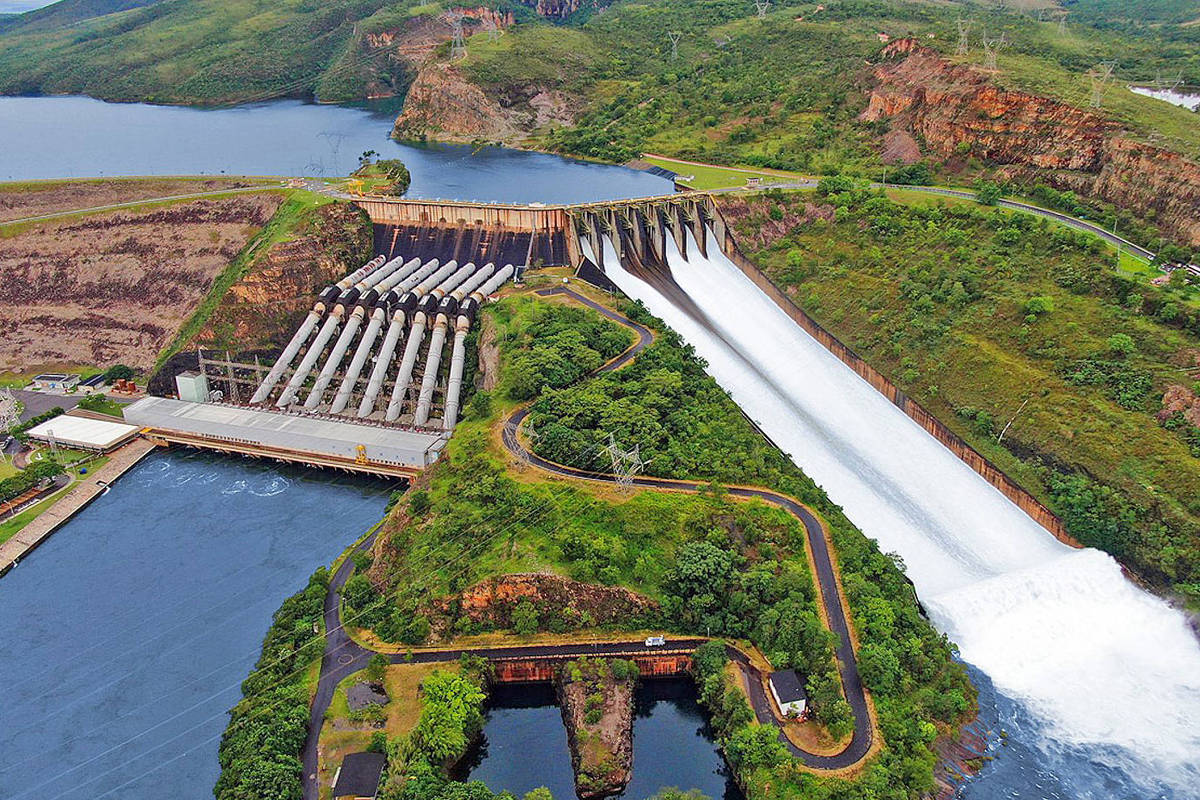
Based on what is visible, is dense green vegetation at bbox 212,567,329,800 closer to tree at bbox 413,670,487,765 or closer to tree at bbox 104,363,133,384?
tree at bbox 413,670,487,765

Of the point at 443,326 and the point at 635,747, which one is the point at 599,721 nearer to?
the point at 635,747

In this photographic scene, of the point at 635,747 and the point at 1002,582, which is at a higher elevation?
→ the point at 1002,582

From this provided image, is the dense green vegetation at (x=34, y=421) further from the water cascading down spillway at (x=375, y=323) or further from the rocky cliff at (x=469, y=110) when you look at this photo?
the rocky cliff at (x=469, y=110)

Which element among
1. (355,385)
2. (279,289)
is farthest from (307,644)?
(279,289)

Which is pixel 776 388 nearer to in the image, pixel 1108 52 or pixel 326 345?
pixel 326 345

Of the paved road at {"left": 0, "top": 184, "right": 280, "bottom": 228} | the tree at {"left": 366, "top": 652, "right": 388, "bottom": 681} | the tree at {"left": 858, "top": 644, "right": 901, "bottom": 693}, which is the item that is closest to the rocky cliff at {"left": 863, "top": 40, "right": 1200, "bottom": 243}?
the tree at {"left": 858, "top": 644, "right": 901, "bottom": 693}

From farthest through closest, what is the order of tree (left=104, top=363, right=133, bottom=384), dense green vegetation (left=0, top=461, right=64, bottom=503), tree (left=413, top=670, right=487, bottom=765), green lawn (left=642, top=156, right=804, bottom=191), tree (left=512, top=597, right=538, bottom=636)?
green lawn (left=642, top=156, right=804, bottom=191), tree (left=104, top=363, right=133, bottom=384), dense green vegetation (left=0, top=461, right=64, bottom=503), tree (left=512, top=597, right=538, bottom=636), tree (left=413, top=670, right=487, bottom=765)

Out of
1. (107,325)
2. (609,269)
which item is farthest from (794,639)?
(107,325)
